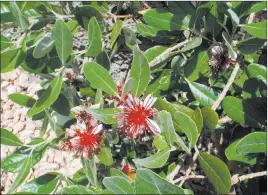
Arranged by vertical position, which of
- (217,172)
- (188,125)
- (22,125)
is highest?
(188,125)

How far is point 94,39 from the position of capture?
1.44 meters

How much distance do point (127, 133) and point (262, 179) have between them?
2.62 ft

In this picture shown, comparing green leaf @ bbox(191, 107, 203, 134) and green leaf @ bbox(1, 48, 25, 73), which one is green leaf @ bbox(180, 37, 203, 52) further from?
green leaf @ bbox(1, 48, 25, 73)

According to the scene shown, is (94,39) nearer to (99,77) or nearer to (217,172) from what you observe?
(99,77)

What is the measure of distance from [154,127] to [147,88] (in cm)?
35

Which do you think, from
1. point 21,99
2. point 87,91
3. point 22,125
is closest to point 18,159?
point 21,99

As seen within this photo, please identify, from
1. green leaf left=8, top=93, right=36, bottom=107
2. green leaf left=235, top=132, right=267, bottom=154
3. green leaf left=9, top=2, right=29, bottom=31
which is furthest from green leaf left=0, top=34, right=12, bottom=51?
green leaf left=235, top=132, right=267, bottom=154

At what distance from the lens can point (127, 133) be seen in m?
1.33

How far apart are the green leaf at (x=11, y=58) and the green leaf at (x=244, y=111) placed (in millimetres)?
645

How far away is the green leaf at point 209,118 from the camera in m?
1.23

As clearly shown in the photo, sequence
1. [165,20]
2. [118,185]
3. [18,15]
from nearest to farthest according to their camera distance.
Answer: [118,185] < [18,15] < [165,20]

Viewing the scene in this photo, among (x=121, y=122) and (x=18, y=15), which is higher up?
(x=18, y=15)

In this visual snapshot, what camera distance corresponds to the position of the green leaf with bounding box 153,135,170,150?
1.23 meters

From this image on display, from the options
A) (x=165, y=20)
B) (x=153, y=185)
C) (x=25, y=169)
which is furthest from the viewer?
(x=25, y=169)
